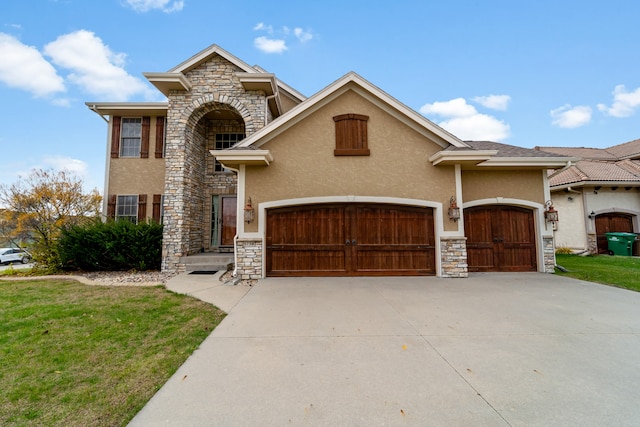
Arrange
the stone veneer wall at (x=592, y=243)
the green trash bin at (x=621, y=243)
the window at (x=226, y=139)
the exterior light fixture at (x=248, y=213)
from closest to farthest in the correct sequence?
the exterior light fixture at (x=248, y=213), the window at (x=226, y=139), the green trash bin at (x=621, y=243), the stone veneer wall at (x=592, y=243)

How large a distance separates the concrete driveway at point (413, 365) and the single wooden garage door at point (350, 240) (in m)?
2.32

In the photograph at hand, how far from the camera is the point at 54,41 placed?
10367 mm

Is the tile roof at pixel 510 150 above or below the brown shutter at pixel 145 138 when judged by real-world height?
below

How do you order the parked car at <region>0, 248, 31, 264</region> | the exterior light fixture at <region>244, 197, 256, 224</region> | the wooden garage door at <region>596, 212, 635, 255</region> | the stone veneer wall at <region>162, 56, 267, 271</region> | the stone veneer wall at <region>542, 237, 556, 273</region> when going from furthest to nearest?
the parked car at <region>0, 248, 31, 264</region> → the wooden garage door at <region>596, 212, 635, 255</region> → the stone veneer wall at <region>162, 56, 267, 271</region> → the stone veneer wall at <region>542, 237, 556, 273</region> → the exterior light fixture at <region>244, 197, 256, 224</region>

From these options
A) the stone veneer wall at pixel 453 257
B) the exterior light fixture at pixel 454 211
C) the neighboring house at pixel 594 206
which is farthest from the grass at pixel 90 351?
the neighboring house at pixel 594 206

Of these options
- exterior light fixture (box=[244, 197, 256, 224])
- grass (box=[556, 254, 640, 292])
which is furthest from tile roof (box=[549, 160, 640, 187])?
exterior light fixture (box=[244, 197, 256, 224])

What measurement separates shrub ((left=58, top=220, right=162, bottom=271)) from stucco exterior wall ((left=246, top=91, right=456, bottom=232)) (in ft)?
15.2

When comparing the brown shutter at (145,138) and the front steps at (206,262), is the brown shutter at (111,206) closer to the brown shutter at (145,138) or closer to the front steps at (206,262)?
the brown shutter at (145,138)

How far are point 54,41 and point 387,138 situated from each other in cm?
1396

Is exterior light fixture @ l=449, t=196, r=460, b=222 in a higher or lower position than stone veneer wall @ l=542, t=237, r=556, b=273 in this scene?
higher

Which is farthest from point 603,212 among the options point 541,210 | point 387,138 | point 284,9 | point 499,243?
point 284,9

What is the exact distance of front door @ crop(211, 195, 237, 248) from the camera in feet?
35.6

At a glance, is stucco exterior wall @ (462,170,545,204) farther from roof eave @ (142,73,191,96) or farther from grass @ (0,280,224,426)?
roof eave @ (142,73,191,96)

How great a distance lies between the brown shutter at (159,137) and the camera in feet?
36.1
